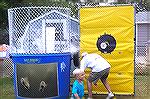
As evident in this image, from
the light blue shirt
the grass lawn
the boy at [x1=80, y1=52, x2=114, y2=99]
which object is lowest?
the grass lawn

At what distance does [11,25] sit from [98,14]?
85.1 inches

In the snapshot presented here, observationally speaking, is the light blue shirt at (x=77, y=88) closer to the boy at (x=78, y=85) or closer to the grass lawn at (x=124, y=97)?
the boy at (x=78, y=85)

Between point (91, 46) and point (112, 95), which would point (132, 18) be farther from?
point (112, 95)

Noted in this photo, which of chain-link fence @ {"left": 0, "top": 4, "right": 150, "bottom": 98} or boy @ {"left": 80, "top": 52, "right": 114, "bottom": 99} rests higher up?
chain-link fence @ {"left": 0, "top": 4, "right": 150, "bottom": 98}

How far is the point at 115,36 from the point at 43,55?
73.6 inches

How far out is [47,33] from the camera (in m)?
9.45

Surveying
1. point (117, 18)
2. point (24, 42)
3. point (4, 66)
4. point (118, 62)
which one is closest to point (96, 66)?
point (118, 62)

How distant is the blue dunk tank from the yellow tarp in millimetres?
462

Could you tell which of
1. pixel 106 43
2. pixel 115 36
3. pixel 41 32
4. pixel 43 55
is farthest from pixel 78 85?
pixel 41 32

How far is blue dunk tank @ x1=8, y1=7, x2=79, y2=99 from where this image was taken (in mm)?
8898

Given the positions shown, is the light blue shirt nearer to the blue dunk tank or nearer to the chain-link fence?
the blue dunk tank

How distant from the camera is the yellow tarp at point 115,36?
9.48 m

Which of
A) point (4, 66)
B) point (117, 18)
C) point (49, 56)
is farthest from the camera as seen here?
point (4, 66)

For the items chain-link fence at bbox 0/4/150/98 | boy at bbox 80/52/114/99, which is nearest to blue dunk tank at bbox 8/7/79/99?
chain-link fence at bbox 0/4/150/98
